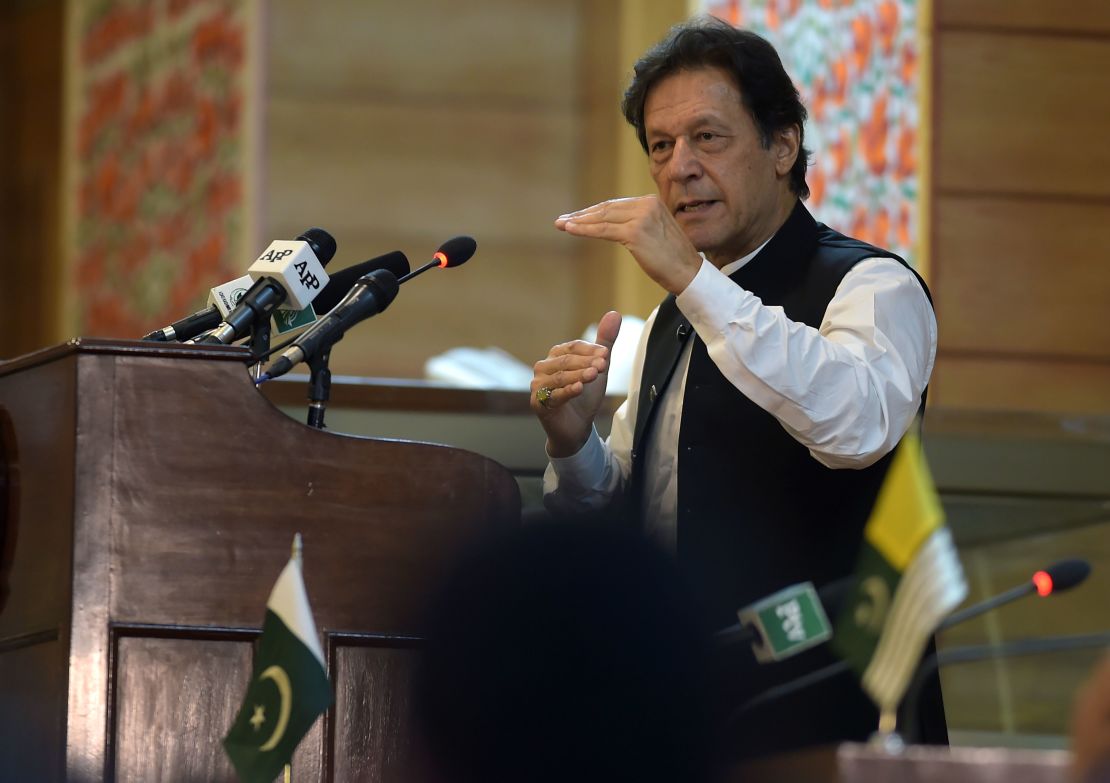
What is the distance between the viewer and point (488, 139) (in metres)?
6.39

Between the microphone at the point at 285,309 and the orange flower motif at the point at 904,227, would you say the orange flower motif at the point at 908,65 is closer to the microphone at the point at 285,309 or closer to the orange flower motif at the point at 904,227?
the orange flower motif at the point at 904,227

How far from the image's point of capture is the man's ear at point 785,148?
8.04 ft

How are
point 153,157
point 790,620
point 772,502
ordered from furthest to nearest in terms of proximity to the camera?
point 153,157
point 772,502
point 790,620

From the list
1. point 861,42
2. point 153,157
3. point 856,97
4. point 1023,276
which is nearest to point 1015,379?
point 1023,276

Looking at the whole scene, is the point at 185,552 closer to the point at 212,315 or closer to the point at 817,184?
the point at 212,315

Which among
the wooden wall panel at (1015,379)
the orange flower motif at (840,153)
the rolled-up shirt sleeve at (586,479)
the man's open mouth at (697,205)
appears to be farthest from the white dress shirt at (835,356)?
the orange flower motif at (840,153)

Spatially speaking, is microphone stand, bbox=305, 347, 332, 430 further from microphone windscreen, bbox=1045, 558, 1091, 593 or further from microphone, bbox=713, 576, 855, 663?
microphone windscreen, bbox=1045, 558, 1091, 593

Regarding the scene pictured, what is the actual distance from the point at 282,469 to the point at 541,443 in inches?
63.2

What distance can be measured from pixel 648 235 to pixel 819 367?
0.27m

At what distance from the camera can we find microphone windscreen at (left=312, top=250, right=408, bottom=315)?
225 centimetres

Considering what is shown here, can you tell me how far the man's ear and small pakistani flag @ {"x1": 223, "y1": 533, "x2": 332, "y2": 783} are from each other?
3.46 ft

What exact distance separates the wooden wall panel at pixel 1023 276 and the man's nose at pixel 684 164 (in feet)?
7.61

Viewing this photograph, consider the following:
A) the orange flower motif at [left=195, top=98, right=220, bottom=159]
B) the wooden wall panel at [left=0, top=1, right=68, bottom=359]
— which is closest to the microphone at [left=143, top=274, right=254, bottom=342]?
the orange flower motif at [left=195, top=98, right=220, bottom=159]

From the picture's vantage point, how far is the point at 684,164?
2359mm
